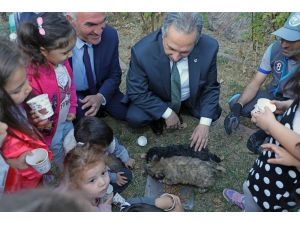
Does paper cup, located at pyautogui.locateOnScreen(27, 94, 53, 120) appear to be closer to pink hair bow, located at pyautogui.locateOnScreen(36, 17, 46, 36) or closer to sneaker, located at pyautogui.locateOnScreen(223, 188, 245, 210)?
pink hair bow, located at pyautogui.locateOnScreen(36, 17, 46, 36)

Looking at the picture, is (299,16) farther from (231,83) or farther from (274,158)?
(274,158)

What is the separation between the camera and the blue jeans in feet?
9.70

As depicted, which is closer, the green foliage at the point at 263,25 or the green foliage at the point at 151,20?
the green foliage at the point at 263,25

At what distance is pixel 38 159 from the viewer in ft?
7.20

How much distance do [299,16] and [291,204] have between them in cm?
163

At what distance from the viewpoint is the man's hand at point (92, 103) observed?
10.8ft

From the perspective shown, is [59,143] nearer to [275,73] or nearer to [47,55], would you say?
[47,55]

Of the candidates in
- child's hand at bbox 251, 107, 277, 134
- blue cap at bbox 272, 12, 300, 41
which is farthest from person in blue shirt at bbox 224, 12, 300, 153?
child's hand at bbox 251, 107, 277, 134

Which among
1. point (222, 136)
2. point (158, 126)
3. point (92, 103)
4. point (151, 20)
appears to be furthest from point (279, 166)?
point (151, 20)

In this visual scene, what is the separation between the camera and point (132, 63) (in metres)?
3.34

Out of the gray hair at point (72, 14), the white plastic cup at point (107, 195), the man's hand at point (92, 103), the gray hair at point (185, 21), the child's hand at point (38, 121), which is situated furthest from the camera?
the man's hand at point (92, 103)

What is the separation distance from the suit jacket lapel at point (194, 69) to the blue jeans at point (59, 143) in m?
1.12

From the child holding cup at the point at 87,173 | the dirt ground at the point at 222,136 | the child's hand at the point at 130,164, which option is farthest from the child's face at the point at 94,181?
the child's hand at the point at 130,164

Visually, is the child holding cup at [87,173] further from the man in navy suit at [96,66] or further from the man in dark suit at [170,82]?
the man in dark suit at [170,82]
